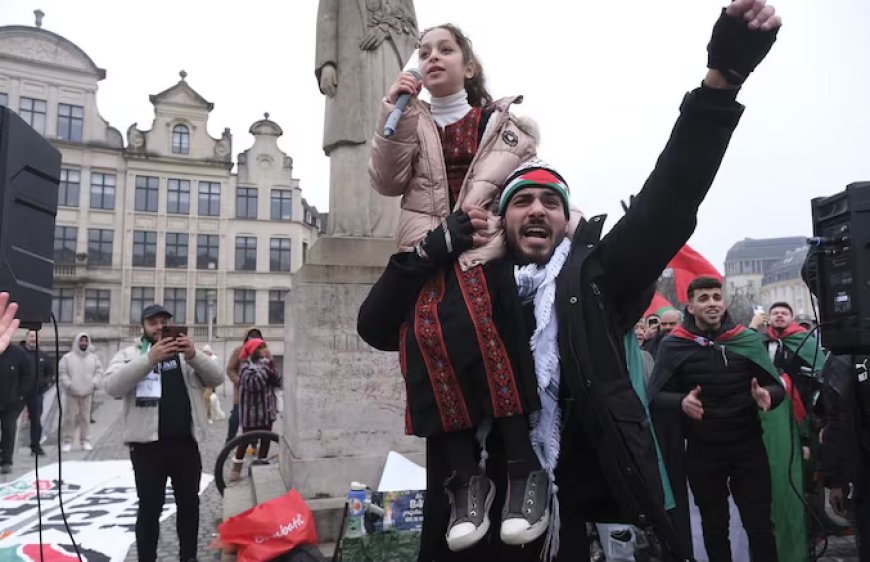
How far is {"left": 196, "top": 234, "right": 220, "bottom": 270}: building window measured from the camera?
136ft

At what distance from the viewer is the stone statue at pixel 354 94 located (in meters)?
5.70

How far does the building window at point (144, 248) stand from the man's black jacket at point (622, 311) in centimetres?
4290

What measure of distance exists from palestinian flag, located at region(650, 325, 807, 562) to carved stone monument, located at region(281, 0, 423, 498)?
2.15 meters

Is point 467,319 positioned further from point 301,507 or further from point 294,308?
point 294,308

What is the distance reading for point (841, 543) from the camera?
5.75 meters

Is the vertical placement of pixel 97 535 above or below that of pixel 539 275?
below

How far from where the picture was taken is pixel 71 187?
127ft

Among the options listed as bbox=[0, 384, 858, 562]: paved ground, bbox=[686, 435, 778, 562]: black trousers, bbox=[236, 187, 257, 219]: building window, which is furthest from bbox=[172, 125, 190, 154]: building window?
bbox=[686, 435, 778, 562]: black trousers

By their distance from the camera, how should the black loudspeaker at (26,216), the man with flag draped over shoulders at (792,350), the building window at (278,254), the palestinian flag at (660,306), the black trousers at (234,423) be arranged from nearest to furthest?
the black loudspeaker at (26,216) < the man with flag draped over shoulders at (792,350) < the palestinian flag at (660,306) < the black trousers at (234,423) < the building window at (278,254)

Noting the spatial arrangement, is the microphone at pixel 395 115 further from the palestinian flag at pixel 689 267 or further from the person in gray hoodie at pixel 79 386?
the person in gray hoodie at pixel 79 386

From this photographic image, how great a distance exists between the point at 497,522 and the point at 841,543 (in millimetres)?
5621

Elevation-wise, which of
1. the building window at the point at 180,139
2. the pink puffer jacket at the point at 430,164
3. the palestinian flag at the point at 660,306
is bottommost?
the palestinian flag at the point at 660,306

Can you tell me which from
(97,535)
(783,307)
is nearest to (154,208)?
(97,535)

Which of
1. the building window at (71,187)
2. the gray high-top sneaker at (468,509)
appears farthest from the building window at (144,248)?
the gray high-top sneaker at (468,509)
